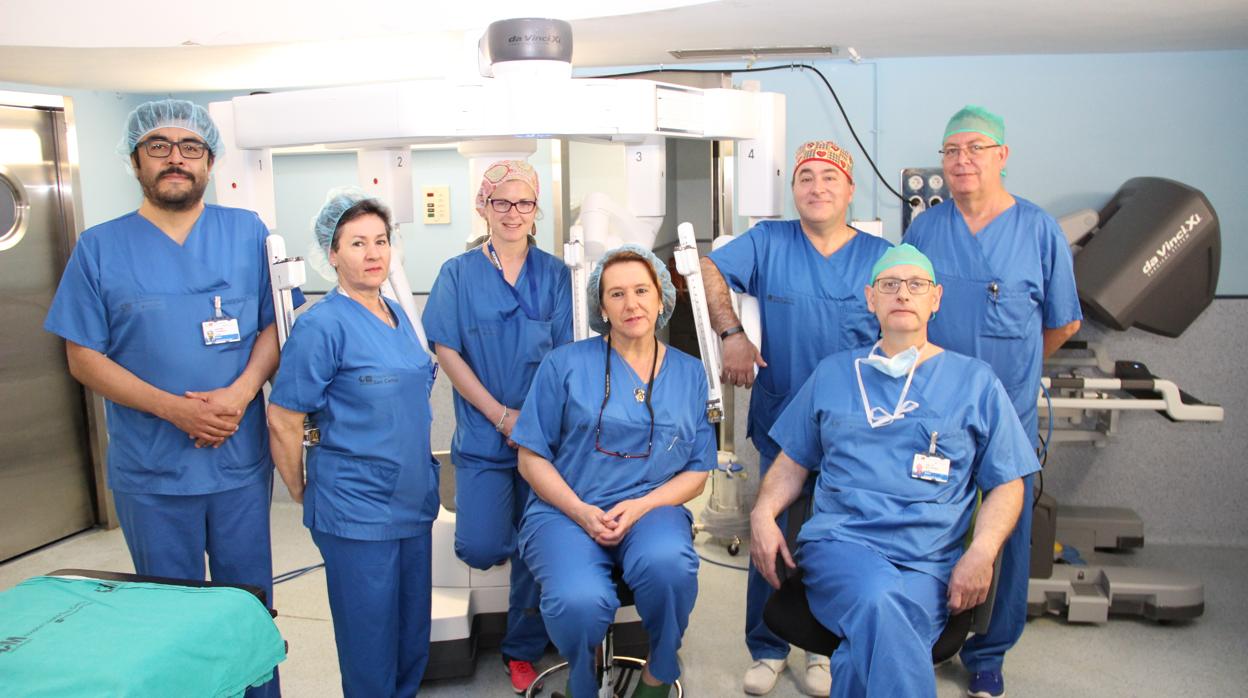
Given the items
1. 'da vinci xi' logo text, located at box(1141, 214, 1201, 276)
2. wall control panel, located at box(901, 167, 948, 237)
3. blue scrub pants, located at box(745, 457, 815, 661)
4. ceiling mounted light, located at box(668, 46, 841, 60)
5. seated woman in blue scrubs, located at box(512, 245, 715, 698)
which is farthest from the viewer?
wall control panel, located at box(901, 167, 948, 237)

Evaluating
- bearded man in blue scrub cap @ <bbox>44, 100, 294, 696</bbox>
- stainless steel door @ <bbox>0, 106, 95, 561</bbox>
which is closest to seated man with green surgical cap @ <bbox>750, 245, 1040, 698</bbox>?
bearded man in blue scrub cap @ <bbox>44, 100, 294, 696</bbox>

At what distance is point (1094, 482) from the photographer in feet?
11.6

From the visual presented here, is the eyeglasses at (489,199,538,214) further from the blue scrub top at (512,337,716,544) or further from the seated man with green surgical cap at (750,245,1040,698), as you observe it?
the seated man with green surgical cap at (750,245,1040,698)

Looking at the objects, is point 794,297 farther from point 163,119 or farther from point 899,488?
point 163,119

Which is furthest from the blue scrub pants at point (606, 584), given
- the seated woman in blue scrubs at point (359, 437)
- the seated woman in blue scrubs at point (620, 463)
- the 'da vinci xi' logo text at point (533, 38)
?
the 'da vinci xi' logo text at point (533, 38)

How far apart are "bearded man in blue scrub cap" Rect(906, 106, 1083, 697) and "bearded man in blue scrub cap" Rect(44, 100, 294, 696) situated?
1.63m

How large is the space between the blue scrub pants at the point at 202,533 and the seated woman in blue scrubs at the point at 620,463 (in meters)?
0.58

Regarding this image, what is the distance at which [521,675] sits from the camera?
98.8 inches

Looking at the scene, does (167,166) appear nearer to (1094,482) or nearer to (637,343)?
(637,343)

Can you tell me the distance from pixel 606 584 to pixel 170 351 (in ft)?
3.32

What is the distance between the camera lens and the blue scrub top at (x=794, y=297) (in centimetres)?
232

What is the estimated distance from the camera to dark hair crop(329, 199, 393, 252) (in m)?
2.03

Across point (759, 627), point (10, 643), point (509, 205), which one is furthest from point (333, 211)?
point (759, 627)

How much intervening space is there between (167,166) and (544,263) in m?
0.86
